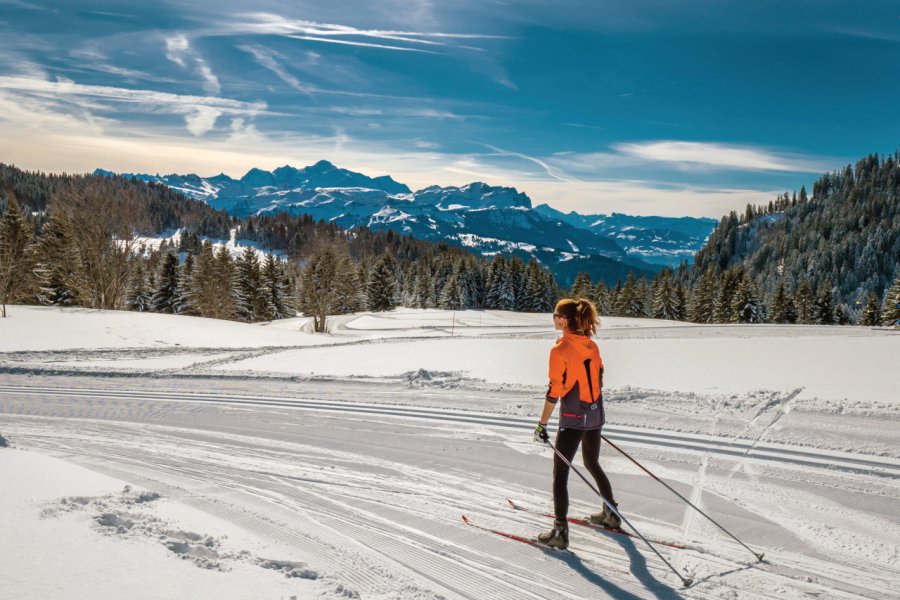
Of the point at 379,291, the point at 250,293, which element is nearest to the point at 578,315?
the point at 250,293

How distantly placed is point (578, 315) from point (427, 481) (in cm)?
300

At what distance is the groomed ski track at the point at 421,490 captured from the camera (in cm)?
410

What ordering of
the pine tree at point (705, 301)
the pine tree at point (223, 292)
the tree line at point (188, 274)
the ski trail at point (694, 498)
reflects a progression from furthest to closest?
the pine tree at point (705, 301) < the pine tree at point (223, 292) < the tree line at point (188, 274) < the ski trail at point (694, 498)

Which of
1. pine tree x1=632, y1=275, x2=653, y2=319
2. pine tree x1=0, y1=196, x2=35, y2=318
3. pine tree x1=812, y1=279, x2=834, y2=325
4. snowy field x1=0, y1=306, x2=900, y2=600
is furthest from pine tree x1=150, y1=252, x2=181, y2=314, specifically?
pine tree x1=812, y1=279, x2=834, y2=325

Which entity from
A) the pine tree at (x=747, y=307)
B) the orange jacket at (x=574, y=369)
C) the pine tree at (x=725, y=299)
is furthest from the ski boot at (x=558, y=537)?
the pine tree at (x=725, y=299)

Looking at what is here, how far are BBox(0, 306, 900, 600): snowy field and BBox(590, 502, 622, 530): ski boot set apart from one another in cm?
12

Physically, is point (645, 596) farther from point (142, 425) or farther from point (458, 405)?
point (142, 425)

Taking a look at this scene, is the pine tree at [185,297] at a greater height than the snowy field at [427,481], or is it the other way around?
the pine tree at [185,297]

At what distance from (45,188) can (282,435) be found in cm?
24941

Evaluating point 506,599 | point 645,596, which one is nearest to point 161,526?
point 506,599

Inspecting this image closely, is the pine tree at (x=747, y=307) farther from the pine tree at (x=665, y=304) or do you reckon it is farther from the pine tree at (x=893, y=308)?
the pine tree at (x=893, y=308)

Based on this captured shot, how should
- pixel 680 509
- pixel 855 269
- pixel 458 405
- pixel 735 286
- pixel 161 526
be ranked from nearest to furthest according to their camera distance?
pixel 161 526 < pixel 680 509 < pixel 458 405 < pixel 735 286 < pixel 855 269

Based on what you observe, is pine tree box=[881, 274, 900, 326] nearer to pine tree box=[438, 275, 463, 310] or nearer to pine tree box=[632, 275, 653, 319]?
pine tree box=[632, 275, 653, 319]

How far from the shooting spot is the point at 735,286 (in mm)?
70500
